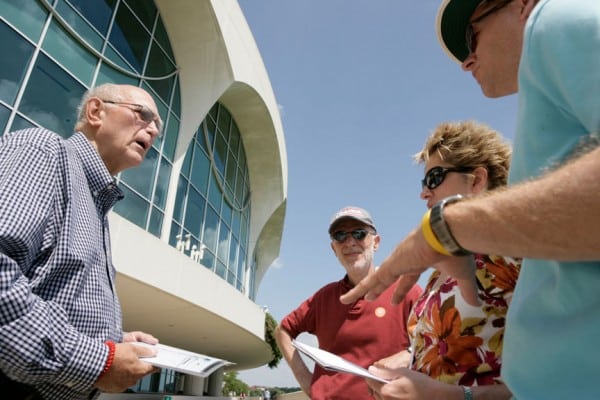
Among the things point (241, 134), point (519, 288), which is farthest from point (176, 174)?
point (519, 288)

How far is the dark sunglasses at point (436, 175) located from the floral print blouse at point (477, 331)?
0.40 m

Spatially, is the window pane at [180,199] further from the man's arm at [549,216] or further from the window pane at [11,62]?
the man's arm at [549,216]

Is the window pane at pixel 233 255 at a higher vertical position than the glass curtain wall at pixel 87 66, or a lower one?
lower

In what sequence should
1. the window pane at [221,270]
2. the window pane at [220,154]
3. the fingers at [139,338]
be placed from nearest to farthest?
1. the fingers at [139,338]
2. the window pane at [221,270]
3. the window pane at [220,154]

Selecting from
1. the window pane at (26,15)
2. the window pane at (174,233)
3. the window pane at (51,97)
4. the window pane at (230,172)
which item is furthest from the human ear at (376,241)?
the window pane at (230,172)

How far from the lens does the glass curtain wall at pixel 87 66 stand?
6531 mm

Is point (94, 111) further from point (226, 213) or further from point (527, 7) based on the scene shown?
point (226, 213)

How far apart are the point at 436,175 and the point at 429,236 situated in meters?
0.88

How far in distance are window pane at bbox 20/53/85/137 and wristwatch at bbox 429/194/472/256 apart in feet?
26.2

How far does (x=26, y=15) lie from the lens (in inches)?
270

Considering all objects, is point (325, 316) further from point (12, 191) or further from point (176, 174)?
point (176, 174)

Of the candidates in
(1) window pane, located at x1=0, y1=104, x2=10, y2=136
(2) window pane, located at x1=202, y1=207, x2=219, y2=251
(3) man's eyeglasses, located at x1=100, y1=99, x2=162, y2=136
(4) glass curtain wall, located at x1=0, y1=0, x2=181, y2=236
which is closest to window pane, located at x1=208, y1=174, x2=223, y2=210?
(2) window pane, located at x1=202, y1=207, x2=219, y2=251

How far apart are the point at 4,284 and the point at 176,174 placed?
34.7ft

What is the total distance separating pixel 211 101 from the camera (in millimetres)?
12133
